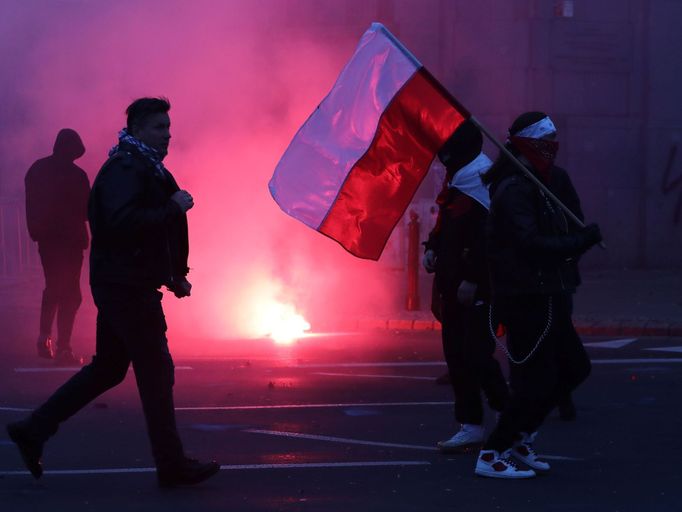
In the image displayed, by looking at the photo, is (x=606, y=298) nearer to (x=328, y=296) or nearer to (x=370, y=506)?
(x=328, y=296)

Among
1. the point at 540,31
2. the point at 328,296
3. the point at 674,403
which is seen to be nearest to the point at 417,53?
the point at 540,31

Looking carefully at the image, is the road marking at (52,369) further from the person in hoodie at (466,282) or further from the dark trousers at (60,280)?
the person in hoodie at (466,282)

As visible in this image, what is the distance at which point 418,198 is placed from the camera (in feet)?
54.2

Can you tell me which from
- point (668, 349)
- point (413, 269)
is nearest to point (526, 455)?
point (668, 349)

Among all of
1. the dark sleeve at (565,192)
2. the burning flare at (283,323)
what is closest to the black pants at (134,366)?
the dark sleeve at (565,192)

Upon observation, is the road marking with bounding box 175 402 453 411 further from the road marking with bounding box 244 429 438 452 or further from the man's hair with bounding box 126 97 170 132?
the man's hair with bounding box 126 97 170 132

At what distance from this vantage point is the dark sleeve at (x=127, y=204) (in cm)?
561

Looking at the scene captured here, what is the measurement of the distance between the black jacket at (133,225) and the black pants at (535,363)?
1308 millimetres

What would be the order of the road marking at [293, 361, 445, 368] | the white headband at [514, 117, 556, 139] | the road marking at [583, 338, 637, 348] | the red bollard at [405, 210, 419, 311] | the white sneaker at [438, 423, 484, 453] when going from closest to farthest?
the white headband at [514, 117, 556, 139], the white sneaker at [438, 423, 484, 453], the road marking at [293, 361, 445, 368], the road marking at [583, 338, 637, 348], the red bollard at [405, 210, 419, 311]

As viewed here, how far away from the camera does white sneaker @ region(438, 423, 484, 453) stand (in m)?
6.57

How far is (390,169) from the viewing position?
20.0 ft

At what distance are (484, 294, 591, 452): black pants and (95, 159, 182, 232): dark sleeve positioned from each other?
1.35 m

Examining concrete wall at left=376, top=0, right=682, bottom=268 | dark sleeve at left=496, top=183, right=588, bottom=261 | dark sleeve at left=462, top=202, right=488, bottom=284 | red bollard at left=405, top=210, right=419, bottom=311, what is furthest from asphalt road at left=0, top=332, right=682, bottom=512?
concrete wall at left=376, top=0, right=682, bottom=268

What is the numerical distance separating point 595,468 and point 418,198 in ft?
34.0
